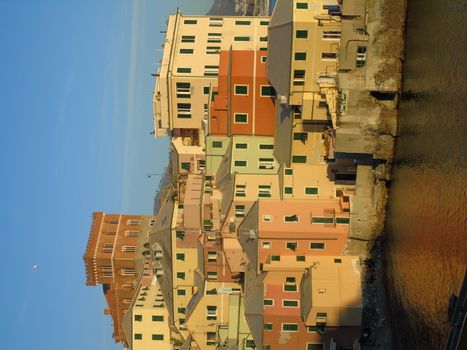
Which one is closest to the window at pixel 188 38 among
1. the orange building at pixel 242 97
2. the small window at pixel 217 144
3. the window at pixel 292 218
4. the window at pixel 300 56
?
the orange building at pixel 242 97

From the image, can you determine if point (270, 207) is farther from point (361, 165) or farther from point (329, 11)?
point (329, 11)

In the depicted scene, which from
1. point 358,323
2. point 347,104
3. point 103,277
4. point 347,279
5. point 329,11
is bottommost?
point 103,277

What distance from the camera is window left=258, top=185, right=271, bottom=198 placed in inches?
2009

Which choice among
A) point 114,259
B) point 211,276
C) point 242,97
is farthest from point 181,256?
point 114,259

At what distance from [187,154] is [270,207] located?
16.5 meters

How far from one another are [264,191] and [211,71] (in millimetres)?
13850

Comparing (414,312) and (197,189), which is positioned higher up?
(197,189)

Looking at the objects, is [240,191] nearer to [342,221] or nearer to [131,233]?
[342,221]

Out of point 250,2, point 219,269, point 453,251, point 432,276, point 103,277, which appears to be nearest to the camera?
point 453,251

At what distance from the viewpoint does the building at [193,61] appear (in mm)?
58688

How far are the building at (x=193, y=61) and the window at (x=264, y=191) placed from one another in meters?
9.57

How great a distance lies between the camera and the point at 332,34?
47.9m

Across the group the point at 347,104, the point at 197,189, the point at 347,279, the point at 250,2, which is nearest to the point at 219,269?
the point at 197,189

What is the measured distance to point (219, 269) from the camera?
5538 centimetres
